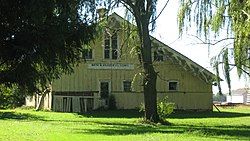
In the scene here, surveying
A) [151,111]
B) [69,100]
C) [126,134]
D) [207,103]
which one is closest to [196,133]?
[126,134]

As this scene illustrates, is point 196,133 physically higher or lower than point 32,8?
lower

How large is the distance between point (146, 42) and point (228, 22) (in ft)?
34.7

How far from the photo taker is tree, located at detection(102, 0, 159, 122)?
27984mm

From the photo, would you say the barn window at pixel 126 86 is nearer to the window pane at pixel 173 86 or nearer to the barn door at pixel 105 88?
the barn door at pixel 105 88

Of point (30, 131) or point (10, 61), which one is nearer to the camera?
point (10, 61)

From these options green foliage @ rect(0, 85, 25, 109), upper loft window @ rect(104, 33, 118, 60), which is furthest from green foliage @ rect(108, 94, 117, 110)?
green foliage @ rect(0, 85, 25, 109)

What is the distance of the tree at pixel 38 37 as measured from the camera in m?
12.2

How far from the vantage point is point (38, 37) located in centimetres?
1278

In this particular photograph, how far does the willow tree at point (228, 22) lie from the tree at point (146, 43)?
279 inches

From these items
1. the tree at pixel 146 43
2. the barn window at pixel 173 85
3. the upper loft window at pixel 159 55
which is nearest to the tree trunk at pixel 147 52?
the tree at pixel 146 43

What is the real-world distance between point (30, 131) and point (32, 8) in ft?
34.4

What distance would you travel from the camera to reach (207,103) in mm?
45875

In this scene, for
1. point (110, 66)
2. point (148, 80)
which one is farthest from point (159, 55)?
point (148, 80)

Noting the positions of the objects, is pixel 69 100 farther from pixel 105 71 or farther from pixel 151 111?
pixel 151 111
